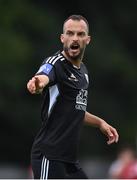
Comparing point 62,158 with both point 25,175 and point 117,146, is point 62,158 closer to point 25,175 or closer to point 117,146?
point 25,175

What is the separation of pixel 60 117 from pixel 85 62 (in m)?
22.3

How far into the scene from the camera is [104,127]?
10.9 m

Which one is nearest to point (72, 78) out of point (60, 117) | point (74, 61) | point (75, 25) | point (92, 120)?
point (74, 61)

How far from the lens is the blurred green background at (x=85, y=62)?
31438 millimetres

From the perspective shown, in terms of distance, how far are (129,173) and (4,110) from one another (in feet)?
45.4

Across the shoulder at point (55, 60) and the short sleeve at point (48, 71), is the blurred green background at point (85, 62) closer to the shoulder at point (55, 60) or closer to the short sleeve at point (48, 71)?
the shoulder at point (55, 60)

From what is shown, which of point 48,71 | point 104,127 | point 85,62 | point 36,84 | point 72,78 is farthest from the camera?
point 85,62

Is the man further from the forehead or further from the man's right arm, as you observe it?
the man's right arm

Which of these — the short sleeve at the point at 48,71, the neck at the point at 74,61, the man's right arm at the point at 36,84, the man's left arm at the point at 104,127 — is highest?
the neck at the point at 74,61

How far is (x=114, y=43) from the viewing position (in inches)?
1366

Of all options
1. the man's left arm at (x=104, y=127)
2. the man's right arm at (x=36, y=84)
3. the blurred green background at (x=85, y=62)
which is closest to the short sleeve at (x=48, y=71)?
the man's right arm at (x=36, y=84)

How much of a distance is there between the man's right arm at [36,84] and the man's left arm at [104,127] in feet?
4.55

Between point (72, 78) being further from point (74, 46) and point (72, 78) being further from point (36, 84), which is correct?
point (36, 84)

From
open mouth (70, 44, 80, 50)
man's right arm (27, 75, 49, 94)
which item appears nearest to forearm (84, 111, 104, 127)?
open mouth (70, 44, 80, 50)
